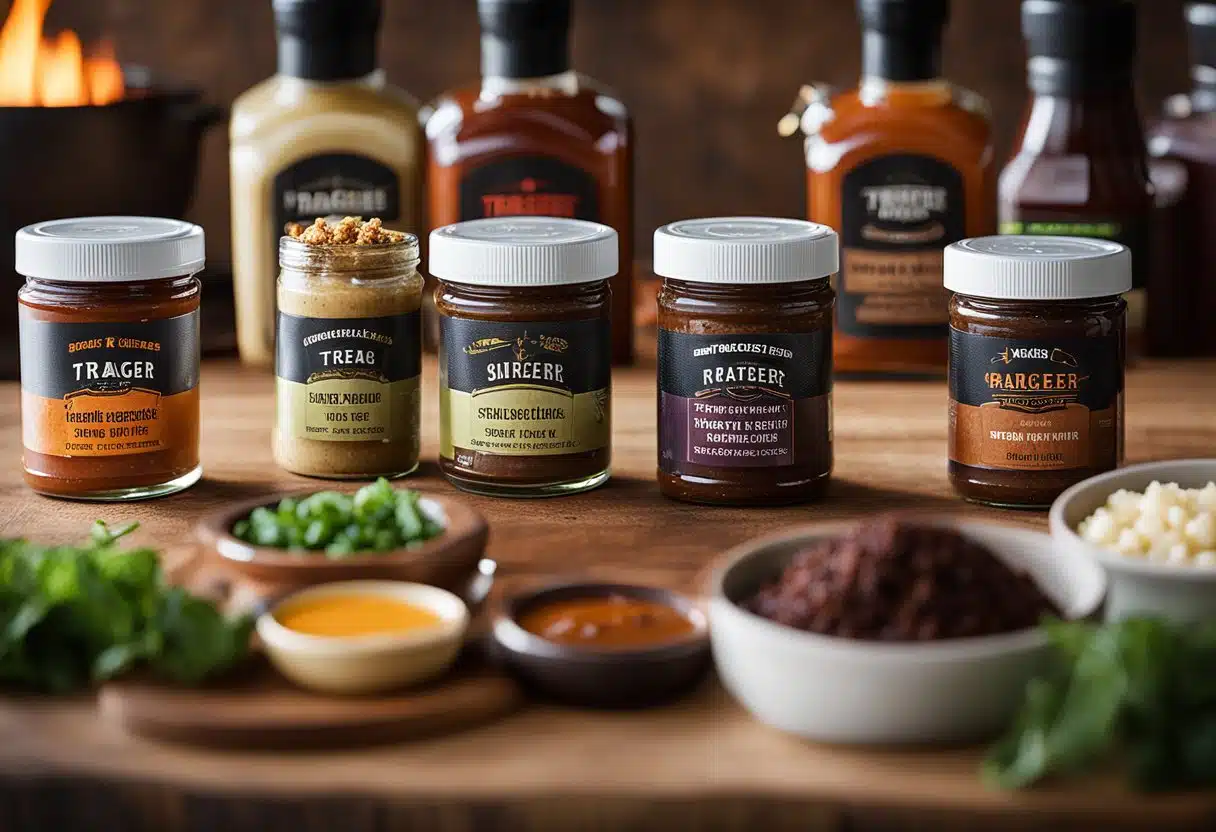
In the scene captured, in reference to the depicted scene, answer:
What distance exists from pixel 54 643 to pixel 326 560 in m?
0.18

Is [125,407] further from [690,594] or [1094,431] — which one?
[1094,431]

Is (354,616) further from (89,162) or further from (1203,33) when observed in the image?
(1203,33)

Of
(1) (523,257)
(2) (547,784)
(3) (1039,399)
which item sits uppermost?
(1) (523,257)

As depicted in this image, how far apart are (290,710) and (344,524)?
0.23 meters

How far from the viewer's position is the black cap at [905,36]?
1835 mm

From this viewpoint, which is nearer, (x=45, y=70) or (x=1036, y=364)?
(x=1036, y=364)

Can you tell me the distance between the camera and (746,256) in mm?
1391

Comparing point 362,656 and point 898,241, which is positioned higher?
point 898,241

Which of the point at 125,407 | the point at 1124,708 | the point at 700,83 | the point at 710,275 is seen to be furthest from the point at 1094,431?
the point at 700,83

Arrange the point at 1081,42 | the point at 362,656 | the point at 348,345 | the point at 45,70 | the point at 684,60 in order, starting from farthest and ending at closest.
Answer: the point at 684,60, the point at 45,70, the point at 1081,42, the point at 348,345, the point at 362,656

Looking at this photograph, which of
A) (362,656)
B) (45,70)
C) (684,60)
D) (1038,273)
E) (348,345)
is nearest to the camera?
(362,656)

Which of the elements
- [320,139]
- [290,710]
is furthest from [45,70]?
[290,710]

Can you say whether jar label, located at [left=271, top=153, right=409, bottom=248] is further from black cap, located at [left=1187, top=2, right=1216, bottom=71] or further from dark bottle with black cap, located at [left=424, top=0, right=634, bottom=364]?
black cap, located at [left=1187, top=2, right=1216, bottom=71]

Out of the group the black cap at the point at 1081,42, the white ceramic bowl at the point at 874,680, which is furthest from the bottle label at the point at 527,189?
the white ceramic bowl at the point at 874,680
